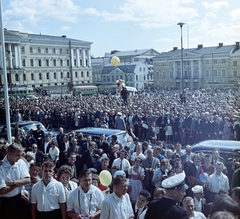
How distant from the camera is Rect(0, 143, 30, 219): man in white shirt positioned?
4.97 metres

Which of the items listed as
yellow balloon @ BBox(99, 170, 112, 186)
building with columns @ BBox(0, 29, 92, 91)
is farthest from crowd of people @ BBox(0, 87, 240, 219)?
building with columns @ BBox(0, 29, 92, 91)

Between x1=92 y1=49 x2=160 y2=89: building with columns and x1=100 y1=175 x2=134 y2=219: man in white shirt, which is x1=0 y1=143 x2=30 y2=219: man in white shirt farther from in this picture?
x1=92 y1=49 x2=160 y2=89: building with columns

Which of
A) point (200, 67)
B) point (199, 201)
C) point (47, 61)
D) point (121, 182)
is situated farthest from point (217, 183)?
point (47, 61)

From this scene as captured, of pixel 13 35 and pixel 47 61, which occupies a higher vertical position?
pixel 13 35

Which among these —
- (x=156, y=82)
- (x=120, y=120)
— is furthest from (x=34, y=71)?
(x=120, y=120)

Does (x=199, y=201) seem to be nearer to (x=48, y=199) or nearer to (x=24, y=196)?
(x=48, y=199)

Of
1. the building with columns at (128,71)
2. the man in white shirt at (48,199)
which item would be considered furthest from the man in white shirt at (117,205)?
the building with columns at (128,71)

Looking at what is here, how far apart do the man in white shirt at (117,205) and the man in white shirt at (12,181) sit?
1293mm

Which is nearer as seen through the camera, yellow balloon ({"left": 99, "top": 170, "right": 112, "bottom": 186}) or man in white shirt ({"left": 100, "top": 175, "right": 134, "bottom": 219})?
man in white shirt ({"left": 100, "top": 175, "right": 134, "bottom": 219})

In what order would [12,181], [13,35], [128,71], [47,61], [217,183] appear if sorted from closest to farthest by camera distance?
1. [12,181]
2. [217,183]
3. [13,35]
4. [47,61]
5. [128,71]

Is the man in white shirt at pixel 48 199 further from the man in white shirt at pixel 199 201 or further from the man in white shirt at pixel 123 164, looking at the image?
the man in white shirt at pixel 123 164

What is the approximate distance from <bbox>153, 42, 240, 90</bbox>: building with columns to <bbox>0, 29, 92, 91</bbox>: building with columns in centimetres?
2184

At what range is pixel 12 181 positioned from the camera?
4980mm

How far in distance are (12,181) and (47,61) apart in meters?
86.7
